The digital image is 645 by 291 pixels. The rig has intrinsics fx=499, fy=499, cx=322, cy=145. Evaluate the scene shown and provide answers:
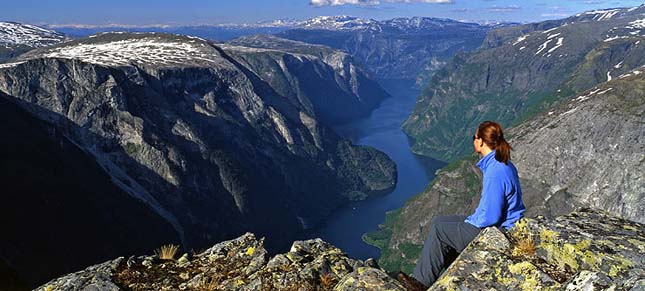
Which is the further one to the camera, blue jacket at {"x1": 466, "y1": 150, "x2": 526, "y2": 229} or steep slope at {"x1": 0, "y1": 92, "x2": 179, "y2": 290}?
steep slope at {"x1": 0, "y1": 92, "x2": 179, "y2": 290}

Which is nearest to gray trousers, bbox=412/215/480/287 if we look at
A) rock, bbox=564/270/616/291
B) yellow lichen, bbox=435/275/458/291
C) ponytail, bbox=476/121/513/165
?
yellow lichen, bbox=435/275/458/291

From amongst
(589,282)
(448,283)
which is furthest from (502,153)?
(589,282)

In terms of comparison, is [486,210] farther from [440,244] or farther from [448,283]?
[448,283]

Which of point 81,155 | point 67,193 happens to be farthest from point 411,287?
point 81,155

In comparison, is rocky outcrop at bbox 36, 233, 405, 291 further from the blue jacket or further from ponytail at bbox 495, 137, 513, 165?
ponytail at bbox 495, 137, 513, 165

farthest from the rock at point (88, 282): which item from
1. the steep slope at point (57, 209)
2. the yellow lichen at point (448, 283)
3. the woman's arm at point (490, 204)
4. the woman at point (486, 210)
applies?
the steep slope at point (57, 209)

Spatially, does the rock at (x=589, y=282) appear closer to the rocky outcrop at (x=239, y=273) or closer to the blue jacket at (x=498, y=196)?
the blue jacket at (x=498, y=196)
